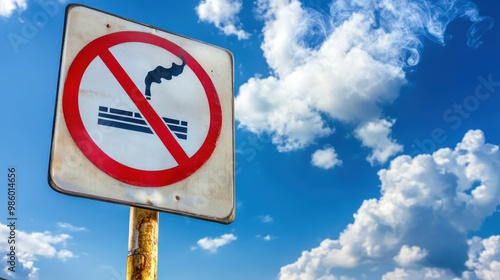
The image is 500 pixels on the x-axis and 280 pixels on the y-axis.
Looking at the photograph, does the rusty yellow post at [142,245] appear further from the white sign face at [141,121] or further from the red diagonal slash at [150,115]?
the red diagonal slash at [150,115]

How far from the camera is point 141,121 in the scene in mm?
1536

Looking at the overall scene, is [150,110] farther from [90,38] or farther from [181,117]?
[90,38]

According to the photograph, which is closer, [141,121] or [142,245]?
[142,245]

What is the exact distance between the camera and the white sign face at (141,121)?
4.68 feet

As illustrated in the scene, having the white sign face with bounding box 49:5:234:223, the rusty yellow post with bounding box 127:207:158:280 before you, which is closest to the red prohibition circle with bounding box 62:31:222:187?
the white sign face with bounding box 49:5:234:223

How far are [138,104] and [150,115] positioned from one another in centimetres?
5

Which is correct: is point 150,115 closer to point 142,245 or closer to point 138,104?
point 138,104

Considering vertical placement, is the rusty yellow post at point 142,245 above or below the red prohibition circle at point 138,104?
below

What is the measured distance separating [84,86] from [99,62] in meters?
0.11

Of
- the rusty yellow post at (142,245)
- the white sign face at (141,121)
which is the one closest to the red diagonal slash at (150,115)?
the white sign face at (141,121)

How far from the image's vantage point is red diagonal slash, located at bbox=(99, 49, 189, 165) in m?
1.55

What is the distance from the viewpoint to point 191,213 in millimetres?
1503

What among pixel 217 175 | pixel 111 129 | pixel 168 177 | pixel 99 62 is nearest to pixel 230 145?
pixel 217 175

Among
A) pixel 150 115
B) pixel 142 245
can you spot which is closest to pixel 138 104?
pixel 150 115
